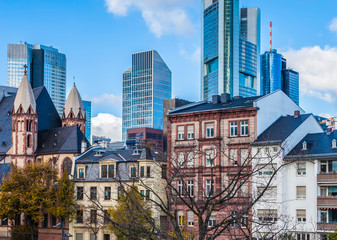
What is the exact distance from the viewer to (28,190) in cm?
7750

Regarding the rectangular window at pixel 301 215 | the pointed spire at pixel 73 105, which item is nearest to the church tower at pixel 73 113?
the pointed spire at pixel 73 105

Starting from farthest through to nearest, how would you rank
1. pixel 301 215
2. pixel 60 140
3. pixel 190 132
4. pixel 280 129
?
pixel 60 140
pixel 190 132
pixel 280 129
pixel 301 215

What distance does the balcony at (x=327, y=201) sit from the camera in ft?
183

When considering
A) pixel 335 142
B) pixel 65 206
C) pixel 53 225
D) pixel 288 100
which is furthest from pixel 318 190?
pixel 53 225

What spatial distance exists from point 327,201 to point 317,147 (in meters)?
5.96

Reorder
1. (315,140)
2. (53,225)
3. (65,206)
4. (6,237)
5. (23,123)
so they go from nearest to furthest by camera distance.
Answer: (315,140) < (65,206) < (53,225) < (6,237) < (23,123)

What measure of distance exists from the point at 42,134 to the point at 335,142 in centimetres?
5493

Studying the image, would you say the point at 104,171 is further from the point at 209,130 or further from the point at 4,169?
the point at 4,169

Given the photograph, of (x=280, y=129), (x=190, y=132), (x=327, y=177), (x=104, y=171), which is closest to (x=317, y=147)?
(x=327, y=177)

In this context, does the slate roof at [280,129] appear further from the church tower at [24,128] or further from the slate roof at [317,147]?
the church tower at [24,128]

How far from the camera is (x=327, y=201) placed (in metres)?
56.3

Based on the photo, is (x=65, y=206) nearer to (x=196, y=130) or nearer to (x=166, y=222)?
(x=166, y=222)

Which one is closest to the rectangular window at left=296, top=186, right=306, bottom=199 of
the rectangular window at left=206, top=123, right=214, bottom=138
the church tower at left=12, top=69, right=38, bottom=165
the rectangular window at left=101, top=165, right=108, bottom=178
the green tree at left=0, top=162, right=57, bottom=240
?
the rectangular window at left=206, top=123, right=214, bottom=138

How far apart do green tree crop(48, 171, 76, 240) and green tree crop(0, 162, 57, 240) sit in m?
1.44
